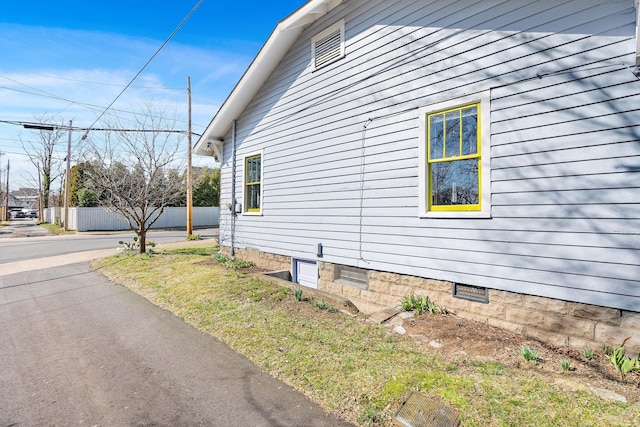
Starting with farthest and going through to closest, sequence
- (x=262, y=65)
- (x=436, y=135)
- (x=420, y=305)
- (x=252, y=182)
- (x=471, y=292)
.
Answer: (x=252, y=182), (x=262, y=65), (x=436, y=135), (x=420, y=305), (x=471, y=292)

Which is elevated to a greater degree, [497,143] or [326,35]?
[326,35]

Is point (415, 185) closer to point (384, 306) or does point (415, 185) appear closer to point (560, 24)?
point (384, 306)

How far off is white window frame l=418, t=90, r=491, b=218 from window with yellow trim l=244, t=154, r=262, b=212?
5.05 metres

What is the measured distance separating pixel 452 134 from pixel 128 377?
17.3 ft

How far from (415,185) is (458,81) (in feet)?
5.41

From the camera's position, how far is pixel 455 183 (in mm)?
5180

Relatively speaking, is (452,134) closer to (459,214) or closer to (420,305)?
(459,214)

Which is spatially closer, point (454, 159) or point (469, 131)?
point (469, 131)

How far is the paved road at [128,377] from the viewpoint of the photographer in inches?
121

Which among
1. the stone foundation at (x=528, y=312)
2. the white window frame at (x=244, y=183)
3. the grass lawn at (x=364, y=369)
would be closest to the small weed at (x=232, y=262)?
the white window frame at (x=244, y=183)

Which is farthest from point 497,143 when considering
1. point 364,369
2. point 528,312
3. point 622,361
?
point 364,369

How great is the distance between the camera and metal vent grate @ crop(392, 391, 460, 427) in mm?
2768

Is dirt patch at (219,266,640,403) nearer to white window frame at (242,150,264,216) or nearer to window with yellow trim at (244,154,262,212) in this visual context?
white window frame at (242,150,264,216)

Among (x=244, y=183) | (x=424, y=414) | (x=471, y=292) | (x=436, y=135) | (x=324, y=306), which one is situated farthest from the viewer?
(x=244, y=183)
